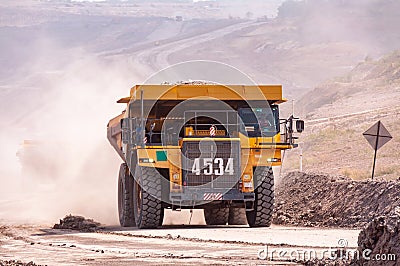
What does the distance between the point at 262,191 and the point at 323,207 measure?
2939 millimetres

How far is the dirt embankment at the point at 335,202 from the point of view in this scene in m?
19.5

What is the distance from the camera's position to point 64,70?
318ft

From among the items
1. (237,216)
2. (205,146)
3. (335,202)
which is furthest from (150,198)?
(335,202)

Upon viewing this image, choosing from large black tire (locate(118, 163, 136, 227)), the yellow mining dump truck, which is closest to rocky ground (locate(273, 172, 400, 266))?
the yellow mining dump truck

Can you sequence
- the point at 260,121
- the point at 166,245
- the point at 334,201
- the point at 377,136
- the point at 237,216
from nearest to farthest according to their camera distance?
the point at 166,245 < the point at 260,121 < the point at 237,216 < the point at 334,201 < the point at 377,136

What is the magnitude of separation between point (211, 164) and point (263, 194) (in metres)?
1.30

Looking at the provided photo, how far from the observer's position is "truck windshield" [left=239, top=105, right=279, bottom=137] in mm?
19594

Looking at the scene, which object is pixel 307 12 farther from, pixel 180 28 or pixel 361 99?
pixel 361 99

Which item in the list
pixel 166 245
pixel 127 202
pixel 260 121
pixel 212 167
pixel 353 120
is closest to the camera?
pixel 166 245

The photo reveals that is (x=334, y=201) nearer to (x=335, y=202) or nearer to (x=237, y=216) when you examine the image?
(x=335, y=202)

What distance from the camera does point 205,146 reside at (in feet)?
62.4

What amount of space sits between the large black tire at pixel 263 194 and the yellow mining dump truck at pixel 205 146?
0.07 ft

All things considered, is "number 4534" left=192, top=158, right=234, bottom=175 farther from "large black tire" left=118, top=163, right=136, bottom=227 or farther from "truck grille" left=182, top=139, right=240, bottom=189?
"large black tire" left=118, top=163, right=136, bottom=227

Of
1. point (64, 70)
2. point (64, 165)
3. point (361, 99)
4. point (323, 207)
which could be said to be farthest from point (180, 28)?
point (323, 207)
